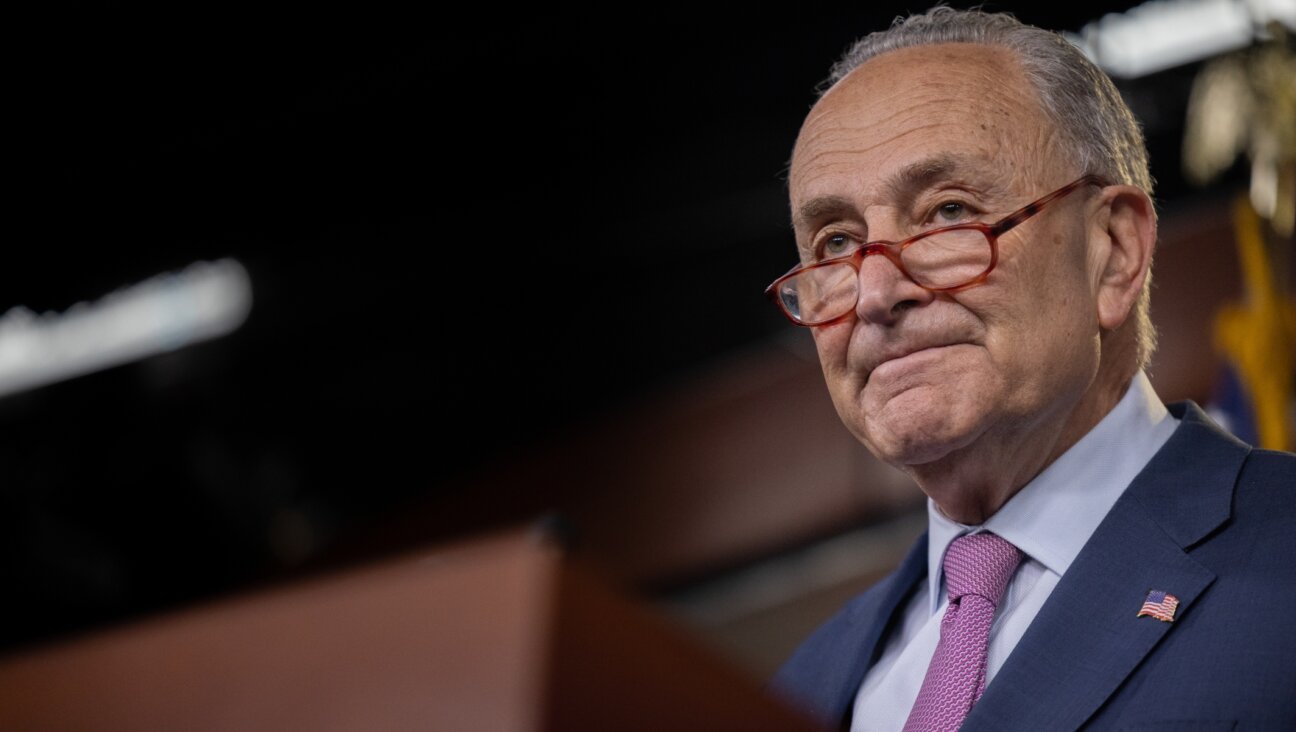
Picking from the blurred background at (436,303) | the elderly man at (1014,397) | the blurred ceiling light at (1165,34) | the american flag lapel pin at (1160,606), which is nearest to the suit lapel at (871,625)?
the elderly man at (1014,397)

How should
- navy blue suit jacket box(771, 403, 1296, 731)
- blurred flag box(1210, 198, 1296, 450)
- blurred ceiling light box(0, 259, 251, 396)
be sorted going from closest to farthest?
navy blue suit jacket box(771, 403, 1296, 731) → blurred flag box(1210, 198, 1296, 450) → blurred ceiling light box(0, 259, 251, 396)

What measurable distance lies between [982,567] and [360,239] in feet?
15.3

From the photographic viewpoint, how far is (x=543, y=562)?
669mm

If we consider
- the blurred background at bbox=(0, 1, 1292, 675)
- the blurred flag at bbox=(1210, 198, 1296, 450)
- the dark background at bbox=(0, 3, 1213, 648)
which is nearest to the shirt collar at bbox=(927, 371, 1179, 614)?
the blurred flag at bbox=(1210, 198, 1296, 450)

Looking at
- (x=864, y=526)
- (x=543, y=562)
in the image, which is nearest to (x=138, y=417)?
(x=864, y=526)

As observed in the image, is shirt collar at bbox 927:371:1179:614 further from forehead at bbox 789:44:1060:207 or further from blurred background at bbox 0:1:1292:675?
blurred background at bbox 0:1:1292:675

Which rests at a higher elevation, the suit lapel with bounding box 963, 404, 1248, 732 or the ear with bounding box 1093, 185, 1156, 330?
the ear with bounding box 1093, 185, 1156, 330

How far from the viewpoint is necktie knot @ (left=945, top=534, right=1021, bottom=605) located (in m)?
1.28

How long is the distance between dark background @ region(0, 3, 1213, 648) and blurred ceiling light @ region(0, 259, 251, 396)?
0.10 meters

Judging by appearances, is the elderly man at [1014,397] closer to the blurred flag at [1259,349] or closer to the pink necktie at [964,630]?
the pink necktie at [964,630]

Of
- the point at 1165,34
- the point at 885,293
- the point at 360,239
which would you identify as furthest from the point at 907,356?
the point at 360,239

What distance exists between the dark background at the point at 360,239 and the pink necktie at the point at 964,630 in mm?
3076

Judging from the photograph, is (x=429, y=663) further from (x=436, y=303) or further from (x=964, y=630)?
(x=436, y=303)

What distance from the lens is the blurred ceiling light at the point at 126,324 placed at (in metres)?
5.83
